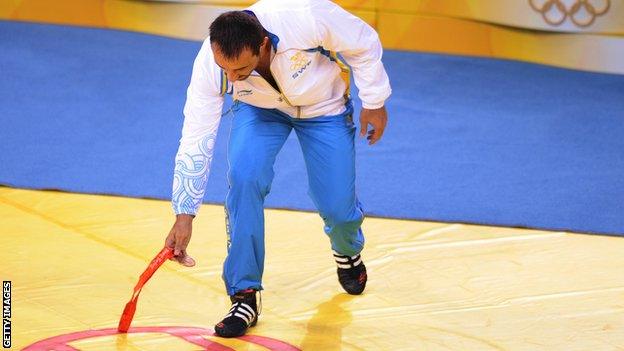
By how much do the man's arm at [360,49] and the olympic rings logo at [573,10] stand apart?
4.48 metres

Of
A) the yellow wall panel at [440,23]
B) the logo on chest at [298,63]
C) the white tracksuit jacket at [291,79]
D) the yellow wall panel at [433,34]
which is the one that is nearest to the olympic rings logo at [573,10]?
the yellow wall panel at [440,23]

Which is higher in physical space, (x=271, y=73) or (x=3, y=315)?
(x=271, y=73)

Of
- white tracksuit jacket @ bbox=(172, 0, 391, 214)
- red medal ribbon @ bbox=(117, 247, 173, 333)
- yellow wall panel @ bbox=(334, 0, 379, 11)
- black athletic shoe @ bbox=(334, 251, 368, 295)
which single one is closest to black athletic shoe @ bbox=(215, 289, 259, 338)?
red medal ribbon @ bbox=(117, 247, 173, 333)

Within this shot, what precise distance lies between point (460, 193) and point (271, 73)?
2187mm

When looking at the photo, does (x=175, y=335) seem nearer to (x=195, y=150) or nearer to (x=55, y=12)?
(x=195, y=150)

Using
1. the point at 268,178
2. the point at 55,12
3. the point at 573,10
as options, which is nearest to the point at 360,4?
the point at 573,10

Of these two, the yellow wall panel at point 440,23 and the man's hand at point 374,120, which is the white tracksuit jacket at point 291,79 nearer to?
the man's hand at point 374,120

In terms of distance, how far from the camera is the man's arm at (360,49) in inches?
165

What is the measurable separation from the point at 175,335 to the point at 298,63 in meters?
1.07

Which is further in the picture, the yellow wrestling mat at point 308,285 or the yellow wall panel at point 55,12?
the yellow wall panel at point 55,12

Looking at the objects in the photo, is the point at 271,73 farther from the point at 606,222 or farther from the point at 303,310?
the point at 606,222

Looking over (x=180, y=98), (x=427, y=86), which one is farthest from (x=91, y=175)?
(x=427, y=86)

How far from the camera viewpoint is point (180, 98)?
7.80 m

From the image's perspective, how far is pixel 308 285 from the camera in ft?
15.7
